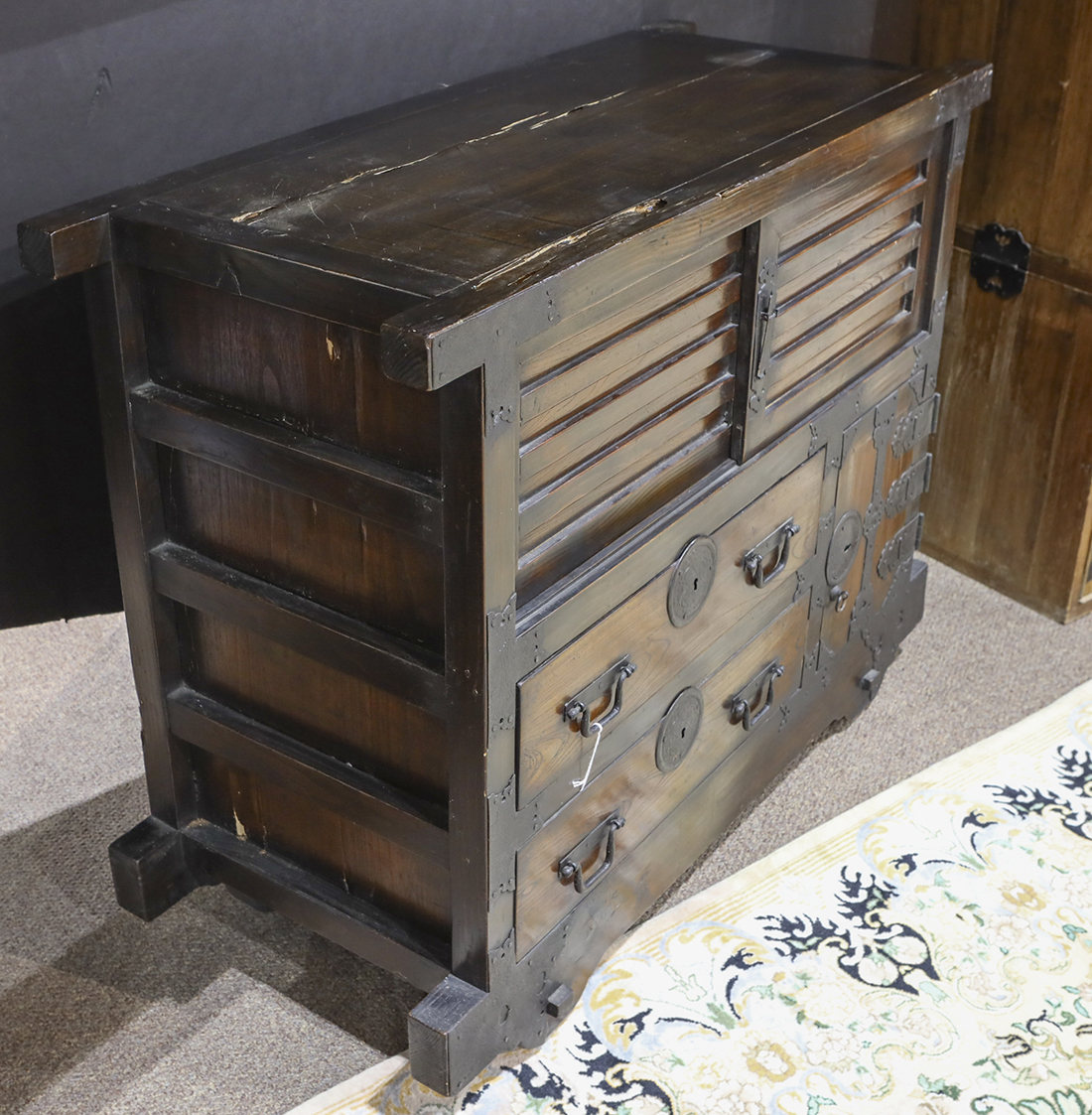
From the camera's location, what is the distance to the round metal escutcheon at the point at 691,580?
164 cm

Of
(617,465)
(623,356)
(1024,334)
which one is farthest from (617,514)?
(1024,334)

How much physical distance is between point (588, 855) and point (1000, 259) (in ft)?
4.50

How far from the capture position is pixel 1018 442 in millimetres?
2545

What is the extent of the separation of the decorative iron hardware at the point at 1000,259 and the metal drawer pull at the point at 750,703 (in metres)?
0.91

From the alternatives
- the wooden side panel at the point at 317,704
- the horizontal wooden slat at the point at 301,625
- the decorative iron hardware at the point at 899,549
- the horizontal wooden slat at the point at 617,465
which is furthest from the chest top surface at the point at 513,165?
the decorative iron hardware at the point at 899,549

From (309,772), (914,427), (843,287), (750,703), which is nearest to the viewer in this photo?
(309,772)

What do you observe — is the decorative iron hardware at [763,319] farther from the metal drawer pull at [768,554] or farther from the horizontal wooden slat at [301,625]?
the horizontal wooden slat at [301,625]

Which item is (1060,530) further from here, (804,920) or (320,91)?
(320,91)

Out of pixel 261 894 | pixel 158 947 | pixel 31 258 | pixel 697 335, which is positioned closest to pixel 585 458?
pixel 697 335

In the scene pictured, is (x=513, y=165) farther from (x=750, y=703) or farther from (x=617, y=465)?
(x=750, y=703)

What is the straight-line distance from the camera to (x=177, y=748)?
5.68 feet

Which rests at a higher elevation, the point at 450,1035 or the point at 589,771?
the point at 589,771

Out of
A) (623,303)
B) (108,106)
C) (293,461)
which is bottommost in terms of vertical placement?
(293,461)

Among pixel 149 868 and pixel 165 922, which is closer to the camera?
pixel 149 868
